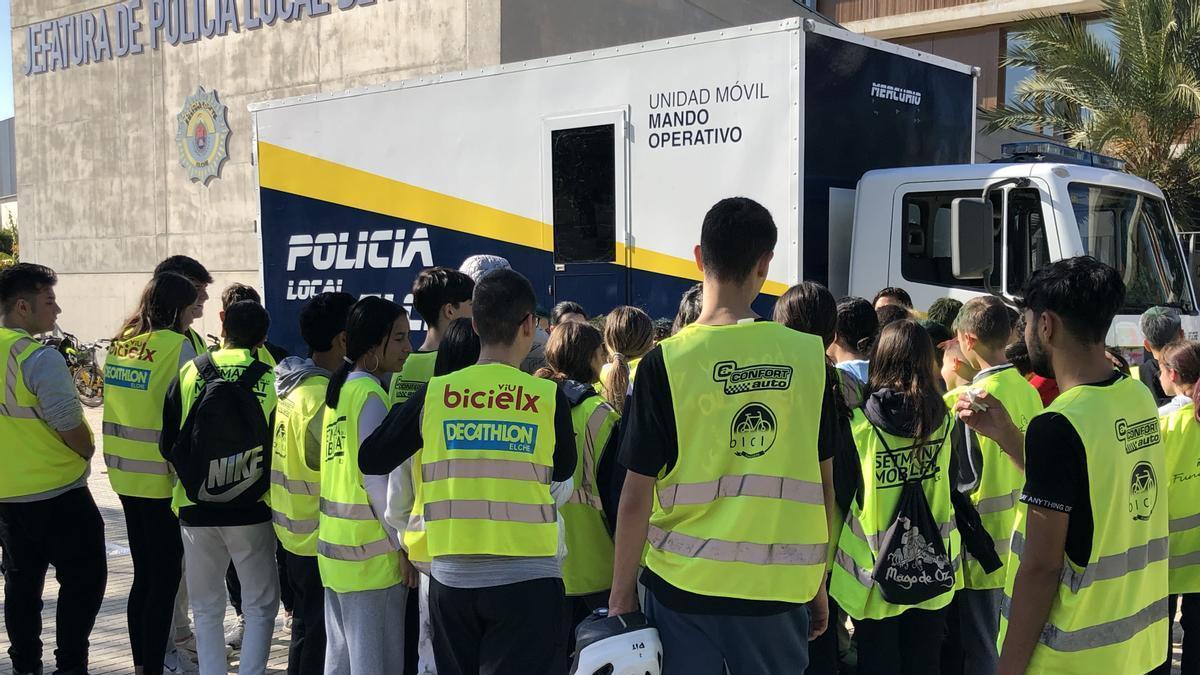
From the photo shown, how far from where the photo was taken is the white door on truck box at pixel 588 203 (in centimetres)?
704

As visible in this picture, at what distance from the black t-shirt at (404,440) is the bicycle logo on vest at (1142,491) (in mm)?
1593

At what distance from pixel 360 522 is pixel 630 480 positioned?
4.68 feet

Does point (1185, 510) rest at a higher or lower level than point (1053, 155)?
lower

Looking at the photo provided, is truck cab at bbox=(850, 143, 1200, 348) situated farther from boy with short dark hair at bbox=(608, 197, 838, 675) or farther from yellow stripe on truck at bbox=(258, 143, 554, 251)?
boy with short dark hair at bbox=(608, 197, 838, 675)

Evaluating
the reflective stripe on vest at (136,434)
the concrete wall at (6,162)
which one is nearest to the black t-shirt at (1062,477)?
the reflective stripe on vest at (136,434)

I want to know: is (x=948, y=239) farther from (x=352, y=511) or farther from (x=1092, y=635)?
(x=1092, y=635)

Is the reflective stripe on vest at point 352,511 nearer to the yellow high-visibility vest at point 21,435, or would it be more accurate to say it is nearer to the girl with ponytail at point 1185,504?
the yellow high-visibility vest at point 21,435

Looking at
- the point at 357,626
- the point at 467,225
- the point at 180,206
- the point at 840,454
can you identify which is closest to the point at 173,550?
the point at 357,626

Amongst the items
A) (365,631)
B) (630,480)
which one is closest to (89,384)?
(365,631)

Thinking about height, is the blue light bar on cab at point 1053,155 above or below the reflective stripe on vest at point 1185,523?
above

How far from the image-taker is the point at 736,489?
2.64 meters

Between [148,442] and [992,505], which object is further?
[148,442]

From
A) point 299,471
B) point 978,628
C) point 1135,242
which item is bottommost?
point 978,628

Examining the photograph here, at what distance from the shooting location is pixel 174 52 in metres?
17.3
